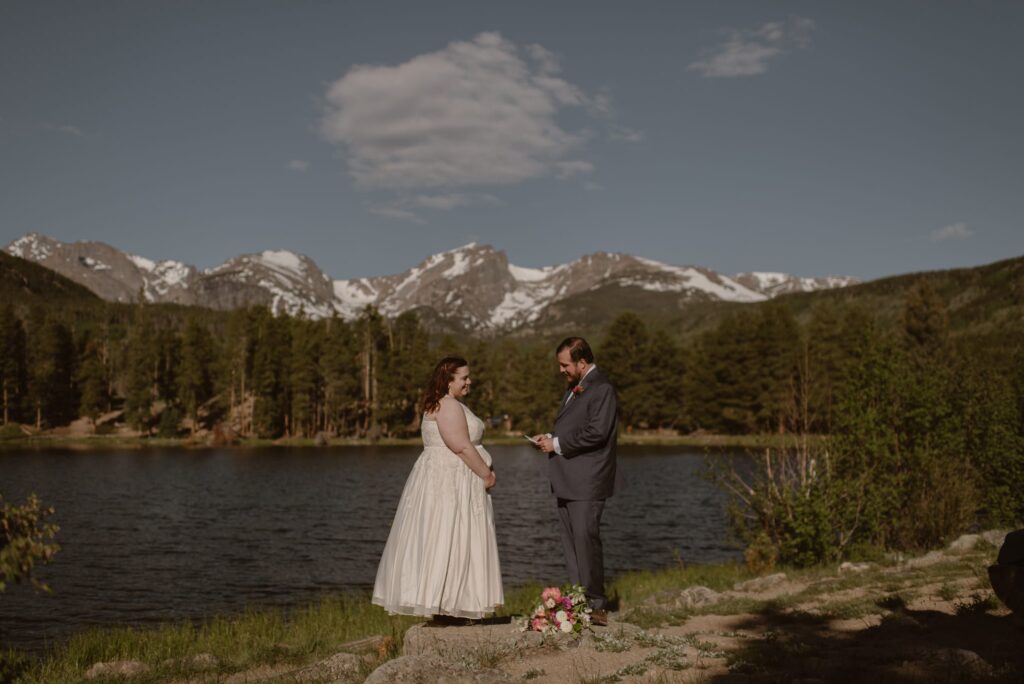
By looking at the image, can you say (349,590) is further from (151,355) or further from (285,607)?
(151,355)

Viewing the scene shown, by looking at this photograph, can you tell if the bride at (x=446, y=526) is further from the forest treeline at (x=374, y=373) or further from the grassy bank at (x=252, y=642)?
the forest treeline at (x=374, y=373)

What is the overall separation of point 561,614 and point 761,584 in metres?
8.86

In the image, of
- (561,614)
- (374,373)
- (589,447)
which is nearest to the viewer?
(561,614)

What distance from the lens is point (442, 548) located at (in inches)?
341

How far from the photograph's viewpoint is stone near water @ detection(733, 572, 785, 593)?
14953mm

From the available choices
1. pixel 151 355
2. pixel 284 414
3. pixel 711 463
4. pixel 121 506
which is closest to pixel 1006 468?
pixel 711 463

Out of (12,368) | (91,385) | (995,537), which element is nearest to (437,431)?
(995,537)

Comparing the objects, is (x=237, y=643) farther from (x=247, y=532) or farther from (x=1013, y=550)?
(x=247, y=532)

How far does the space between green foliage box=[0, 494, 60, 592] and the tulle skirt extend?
12.4 feet

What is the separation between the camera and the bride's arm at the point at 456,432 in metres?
8.62

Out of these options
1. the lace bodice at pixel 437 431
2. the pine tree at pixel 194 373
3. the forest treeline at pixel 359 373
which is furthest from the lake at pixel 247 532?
the pine tree at pixel 194 373

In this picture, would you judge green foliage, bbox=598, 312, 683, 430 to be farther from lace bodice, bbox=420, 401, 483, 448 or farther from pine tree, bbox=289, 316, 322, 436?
lace bodice, bbox=420, 401, 483, 448

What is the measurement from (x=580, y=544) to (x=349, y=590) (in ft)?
47.4

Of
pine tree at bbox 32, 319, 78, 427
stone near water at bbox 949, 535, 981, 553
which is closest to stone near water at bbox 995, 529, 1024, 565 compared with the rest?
stone near water at bbox 949, 535, 981, 553
